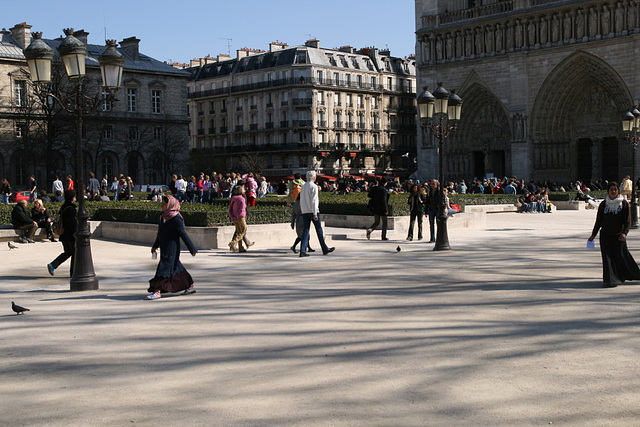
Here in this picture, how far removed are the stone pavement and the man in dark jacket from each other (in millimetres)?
5667

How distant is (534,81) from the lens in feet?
153

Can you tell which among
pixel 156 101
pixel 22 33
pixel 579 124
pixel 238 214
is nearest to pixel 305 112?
pixel 156 101

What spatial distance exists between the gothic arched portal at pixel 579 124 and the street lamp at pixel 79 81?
37.1m

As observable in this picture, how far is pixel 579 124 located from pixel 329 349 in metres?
43.0

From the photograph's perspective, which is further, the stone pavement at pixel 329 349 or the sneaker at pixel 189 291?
the sneaker at pixel 189 291

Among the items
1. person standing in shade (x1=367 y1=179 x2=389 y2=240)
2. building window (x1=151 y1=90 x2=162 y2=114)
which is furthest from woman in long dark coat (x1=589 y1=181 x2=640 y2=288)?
building window (x1=151 y1=90 x2=162 y2=114)

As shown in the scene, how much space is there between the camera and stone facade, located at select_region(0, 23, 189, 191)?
4891 cm

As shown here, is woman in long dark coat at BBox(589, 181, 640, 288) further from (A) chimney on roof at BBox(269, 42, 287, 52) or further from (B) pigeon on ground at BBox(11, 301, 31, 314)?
(A) chimney on roof at BBox(269, 42, 287, 52)

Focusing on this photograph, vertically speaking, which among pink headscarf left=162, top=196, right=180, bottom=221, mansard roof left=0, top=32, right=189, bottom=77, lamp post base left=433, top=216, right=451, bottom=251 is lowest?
lamp post base left=433, top=216, right=451, bottom=251

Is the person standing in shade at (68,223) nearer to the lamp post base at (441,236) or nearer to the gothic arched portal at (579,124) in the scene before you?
the lamp post base at (441,236)

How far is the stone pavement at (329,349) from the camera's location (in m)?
5.30

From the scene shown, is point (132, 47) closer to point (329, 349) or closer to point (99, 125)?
point (99, 125)

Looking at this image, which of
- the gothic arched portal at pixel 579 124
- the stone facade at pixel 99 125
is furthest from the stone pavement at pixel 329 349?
the stone facade at pixel 99 125

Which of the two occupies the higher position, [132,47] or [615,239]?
[132,47]
